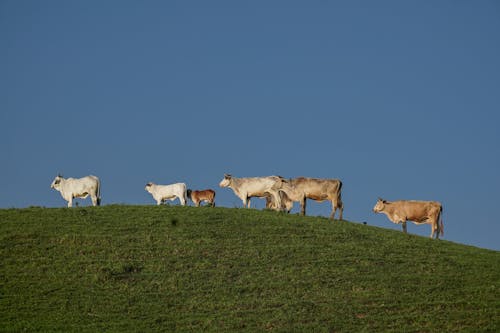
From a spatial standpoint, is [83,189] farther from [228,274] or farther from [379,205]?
[379,205]

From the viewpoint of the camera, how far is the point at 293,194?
42375 mm

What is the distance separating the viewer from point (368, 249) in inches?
1428

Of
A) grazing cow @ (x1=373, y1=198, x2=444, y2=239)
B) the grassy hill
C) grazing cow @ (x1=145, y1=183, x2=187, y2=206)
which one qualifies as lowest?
the grassy hill

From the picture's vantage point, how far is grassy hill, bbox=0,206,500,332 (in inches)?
1128

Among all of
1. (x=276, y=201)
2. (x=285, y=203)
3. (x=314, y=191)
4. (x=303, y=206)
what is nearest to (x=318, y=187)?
(x=314, y=191)

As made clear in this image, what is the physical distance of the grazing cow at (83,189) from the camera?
4269cm

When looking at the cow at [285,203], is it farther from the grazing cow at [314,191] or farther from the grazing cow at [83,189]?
the grazing cow at [83,189]

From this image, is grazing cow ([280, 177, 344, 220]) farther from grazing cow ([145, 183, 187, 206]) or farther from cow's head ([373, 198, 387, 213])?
grazing cow ([145, 183, 187, 206])

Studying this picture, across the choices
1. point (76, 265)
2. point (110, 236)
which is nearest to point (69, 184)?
point (110, 236)

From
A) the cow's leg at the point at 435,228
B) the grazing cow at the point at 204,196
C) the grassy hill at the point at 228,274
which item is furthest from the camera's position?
the grazing cow at the point at 204,196

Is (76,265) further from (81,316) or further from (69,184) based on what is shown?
(69,184)

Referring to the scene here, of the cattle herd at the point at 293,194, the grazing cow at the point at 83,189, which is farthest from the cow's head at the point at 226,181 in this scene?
the grazing cow at the point at 83,189

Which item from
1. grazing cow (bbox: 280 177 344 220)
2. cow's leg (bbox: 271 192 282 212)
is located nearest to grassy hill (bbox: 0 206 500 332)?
grazing cow (bbox: 280 177 344 220)

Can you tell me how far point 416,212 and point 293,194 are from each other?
21.7 feet
